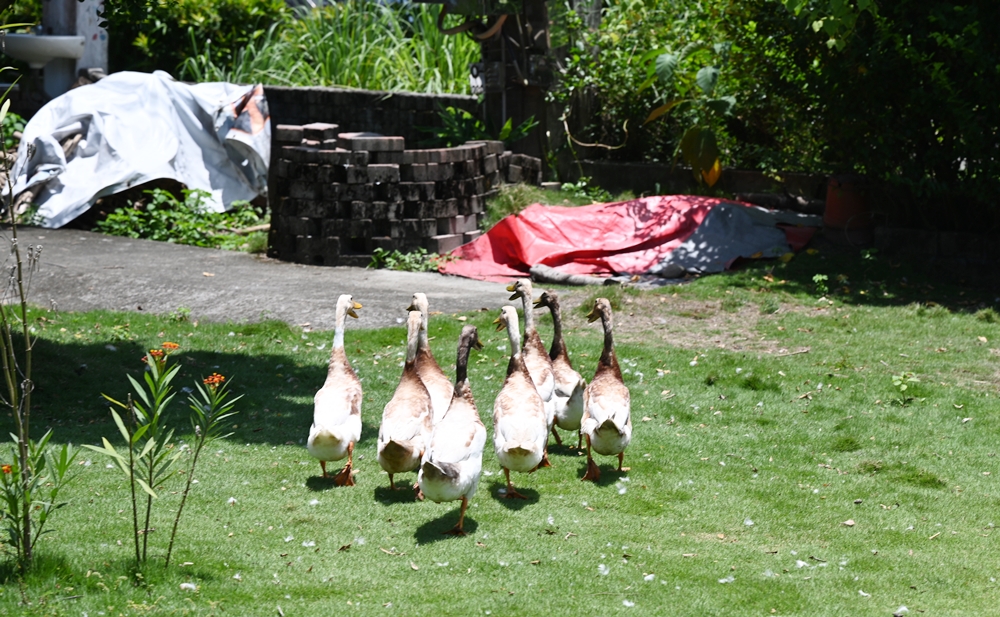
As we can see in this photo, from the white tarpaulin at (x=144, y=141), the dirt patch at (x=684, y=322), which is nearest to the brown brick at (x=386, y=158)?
the dirt patch at (x=684, y=322)

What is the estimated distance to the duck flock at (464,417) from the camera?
5.23 meters

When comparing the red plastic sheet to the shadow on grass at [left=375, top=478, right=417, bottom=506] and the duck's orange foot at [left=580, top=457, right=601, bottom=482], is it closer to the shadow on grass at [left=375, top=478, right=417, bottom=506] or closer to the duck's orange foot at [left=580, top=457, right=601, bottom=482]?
the duck's orange foot at [left=580, top=457, right=601, bottom=482]

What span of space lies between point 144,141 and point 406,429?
1062cm

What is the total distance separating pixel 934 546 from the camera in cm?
529

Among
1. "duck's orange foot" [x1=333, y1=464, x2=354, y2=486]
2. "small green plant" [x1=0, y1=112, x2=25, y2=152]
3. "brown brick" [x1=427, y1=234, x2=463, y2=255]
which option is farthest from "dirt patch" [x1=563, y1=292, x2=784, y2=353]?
"small green plant" [x1=0, y1=112, x2=25, y2=152]

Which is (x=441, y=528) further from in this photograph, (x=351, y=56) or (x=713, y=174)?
(x=351, y=56)

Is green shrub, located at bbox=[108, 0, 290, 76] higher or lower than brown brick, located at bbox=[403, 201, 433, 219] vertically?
higher

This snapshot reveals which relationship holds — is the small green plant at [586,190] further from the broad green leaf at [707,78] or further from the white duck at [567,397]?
the white duck at [567,397]

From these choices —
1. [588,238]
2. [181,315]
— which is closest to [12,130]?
[181,315]

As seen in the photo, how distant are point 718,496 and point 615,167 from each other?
9792mm

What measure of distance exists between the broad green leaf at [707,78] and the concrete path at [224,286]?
13.2 ft

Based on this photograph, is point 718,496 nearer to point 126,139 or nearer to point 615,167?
point 615,167

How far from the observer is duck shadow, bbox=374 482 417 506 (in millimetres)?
5773

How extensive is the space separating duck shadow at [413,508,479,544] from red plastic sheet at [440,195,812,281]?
6566mm
